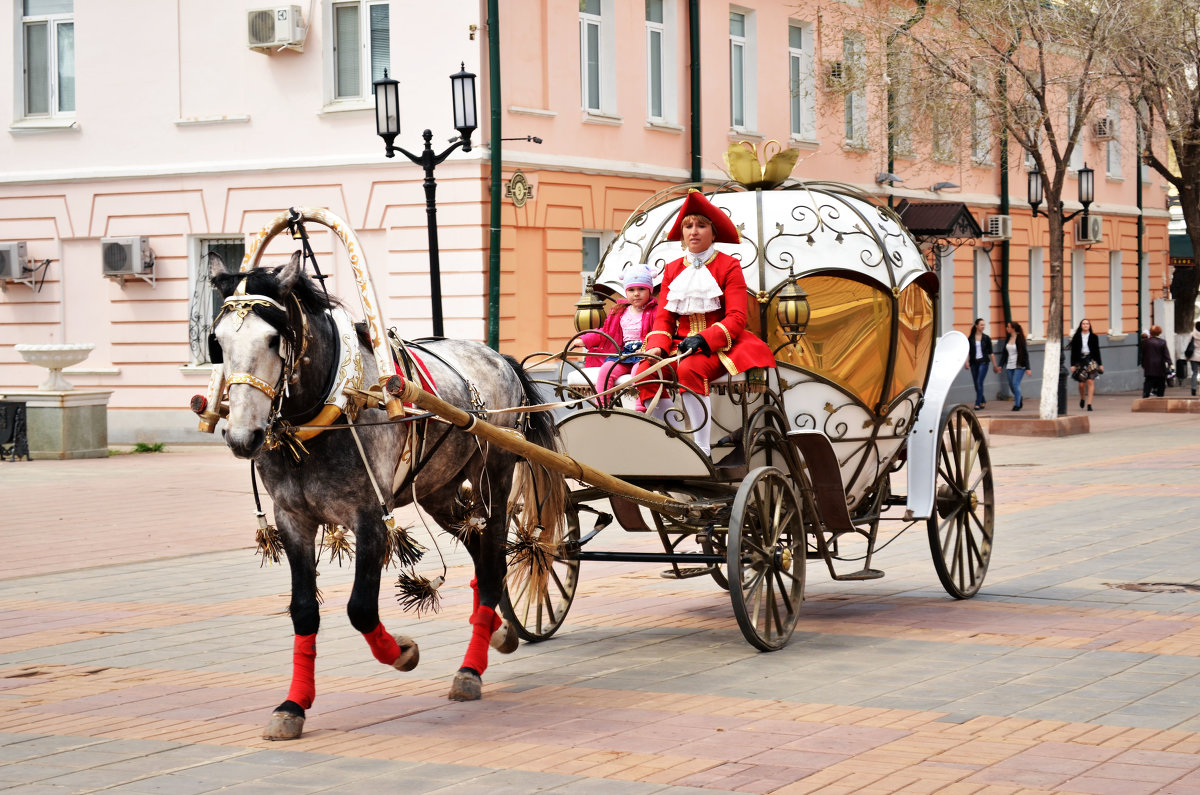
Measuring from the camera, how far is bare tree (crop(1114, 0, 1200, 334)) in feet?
89.0

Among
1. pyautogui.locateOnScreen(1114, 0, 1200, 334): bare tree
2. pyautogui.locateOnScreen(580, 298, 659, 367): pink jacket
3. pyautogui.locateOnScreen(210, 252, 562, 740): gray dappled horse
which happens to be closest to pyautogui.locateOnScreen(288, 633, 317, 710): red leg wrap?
pyautogui.locateOnScreen(210, 252, 562, 740): gray dappled horse

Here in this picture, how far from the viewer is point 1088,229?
38.2 meters

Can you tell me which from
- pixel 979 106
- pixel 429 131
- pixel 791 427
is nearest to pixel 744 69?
pixel 979 106

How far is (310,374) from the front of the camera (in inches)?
271

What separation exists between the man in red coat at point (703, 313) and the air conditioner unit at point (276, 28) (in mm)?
15886

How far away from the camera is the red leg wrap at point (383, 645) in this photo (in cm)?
724

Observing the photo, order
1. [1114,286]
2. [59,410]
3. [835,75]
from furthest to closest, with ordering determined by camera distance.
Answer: [1114,286], [835,75], [59,410]

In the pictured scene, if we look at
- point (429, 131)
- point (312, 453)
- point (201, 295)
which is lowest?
point (312, 453)

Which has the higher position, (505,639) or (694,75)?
(694,75)

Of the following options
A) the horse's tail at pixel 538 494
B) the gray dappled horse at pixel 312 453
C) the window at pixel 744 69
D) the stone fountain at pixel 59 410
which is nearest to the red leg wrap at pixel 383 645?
the gray dappled horse at pixel 312 453

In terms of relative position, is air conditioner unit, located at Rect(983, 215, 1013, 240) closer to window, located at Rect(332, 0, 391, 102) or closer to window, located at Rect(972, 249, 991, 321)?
window, located at Rect(972, 249, 991, 321)

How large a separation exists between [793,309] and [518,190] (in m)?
14.7

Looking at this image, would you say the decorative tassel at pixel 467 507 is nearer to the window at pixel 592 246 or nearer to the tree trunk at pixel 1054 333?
the window at pixel 592 246

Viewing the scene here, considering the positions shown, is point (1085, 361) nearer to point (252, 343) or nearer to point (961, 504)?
point (961, 504)
